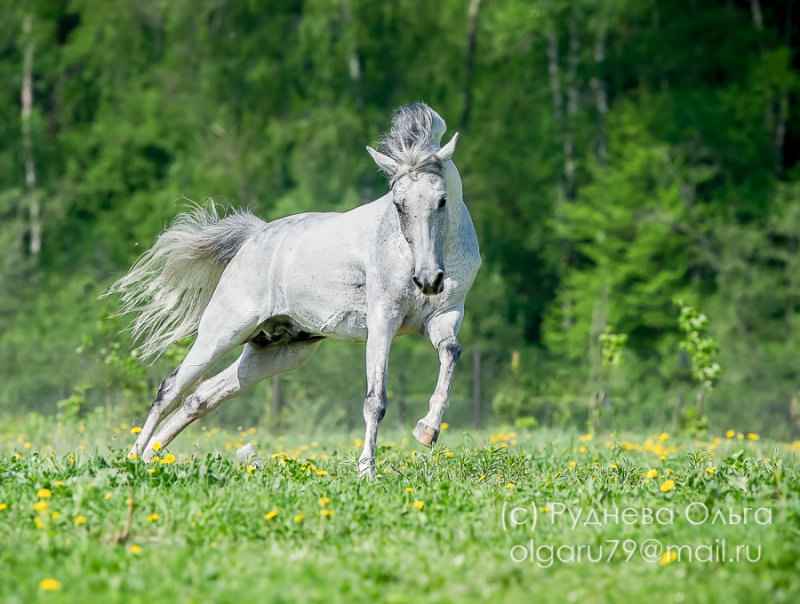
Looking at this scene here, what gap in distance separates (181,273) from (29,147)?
81.7 ft

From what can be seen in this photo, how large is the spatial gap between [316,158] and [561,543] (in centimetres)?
2325

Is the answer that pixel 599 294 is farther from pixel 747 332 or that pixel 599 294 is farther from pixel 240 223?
pixel 240 223

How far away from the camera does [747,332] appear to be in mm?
25797

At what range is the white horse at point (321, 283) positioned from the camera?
6.59m

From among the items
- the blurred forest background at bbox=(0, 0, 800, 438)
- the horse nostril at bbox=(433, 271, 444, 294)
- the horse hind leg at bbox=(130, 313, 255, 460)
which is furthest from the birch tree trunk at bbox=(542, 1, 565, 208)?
the horse nostril at bbox=(433, 271, 444, 294)

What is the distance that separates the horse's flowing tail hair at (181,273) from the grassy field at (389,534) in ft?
8.22

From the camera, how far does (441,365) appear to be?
6711 millimetres

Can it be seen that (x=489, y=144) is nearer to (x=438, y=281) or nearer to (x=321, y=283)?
(x=321, y=283)

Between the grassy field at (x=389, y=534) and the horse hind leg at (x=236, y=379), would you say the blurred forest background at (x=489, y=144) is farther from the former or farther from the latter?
the grassy field at (x=389, y=534)

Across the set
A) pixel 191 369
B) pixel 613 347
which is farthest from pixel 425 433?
pixel 613 347

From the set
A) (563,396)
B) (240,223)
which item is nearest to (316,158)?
(563,396)

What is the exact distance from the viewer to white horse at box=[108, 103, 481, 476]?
659 cm

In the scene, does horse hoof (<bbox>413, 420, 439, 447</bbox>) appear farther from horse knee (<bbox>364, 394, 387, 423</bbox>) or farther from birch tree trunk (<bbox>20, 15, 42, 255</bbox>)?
birch tree trunk (<bbox>20, 15, 42, 255</bbox>)

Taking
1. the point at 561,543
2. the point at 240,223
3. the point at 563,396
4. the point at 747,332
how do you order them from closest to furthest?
the point at 561,543 → the point at 240,223 → the point at 563,396 → the point at 747,332
